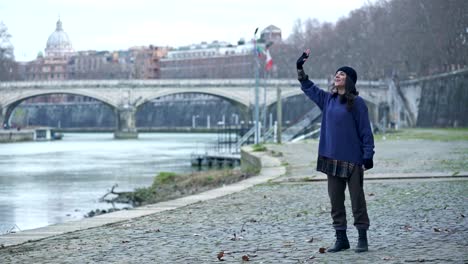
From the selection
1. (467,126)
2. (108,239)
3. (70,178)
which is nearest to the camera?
(108,239)

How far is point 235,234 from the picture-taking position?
10109 mm

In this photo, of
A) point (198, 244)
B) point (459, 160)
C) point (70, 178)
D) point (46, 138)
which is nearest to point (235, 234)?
point (198, 244)

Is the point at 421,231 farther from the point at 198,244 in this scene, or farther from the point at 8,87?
the point at 8,87

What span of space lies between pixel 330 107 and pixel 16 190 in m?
23.4

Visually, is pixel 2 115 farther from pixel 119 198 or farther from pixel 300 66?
pixel 300 66

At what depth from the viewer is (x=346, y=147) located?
29.1 feet

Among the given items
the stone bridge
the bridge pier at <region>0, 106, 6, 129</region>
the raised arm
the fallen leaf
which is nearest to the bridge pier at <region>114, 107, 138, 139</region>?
the stone bridge

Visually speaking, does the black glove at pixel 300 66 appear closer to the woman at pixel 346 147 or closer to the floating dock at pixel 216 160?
the woman at pixel 346 147

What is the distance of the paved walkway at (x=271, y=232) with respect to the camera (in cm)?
862

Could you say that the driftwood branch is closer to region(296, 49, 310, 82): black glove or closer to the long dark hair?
region(296, 49, 310, 82): black glove

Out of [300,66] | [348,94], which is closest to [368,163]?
Answer: [348,94]

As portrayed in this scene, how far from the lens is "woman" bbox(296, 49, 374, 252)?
346 inches

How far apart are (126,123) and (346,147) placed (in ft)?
327

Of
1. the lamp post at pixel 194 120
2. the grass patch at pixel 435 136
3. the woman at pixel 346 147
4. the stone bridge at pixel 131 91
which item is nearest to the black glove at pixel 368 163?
the woman at pixel 346 147
